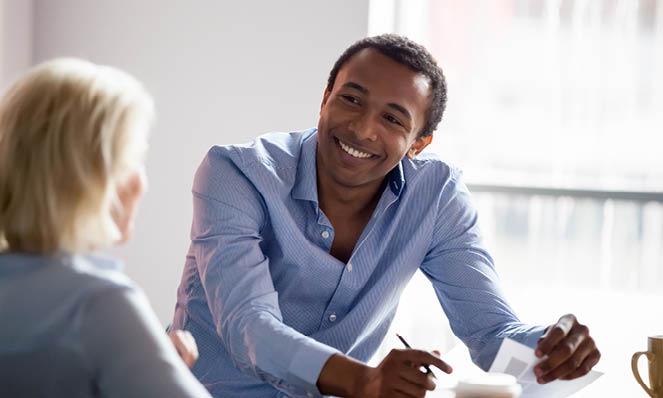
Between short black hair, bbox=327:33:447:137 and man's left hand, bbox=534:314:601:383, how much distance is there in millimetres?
698

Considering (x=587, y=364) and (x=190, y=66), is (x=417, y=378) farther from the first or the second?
(x=190, y=66)

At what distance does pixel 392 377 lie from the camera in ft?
4.49

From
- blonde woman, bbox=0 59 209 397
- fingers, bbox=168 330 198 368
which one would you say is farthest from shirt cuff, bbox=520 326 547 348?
blonde woman, bbox=0 59 209 397

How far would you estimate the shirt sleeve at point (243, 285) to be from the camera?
59.3 inches

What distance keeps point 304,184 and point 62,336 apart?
1011mm

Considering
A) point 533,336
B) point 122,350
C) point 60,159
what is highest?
point 60,159

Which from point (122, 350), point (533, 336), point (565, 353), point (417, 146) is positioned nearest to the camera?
point (122, 350)

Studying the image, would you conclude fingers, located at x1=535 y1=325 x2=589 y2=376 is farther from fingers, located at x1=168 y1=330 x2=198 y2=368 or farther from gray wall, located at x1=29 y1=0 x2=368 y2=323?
gray wall, located at x1=29 y1=0 x2=368 y2=323

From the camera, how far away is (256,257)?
67.9 inches

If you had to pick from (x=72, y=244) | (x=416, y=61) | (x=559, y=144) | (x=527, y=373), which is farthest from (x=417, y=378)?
(x=559, y=144)

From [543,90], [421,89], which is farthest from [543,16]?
[421,89]

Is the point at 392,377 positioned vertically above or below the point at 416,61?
below

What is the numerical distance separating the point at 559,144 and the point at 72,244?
9.58ft

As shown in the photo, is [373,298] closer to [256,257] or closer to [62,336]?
[256,257]
